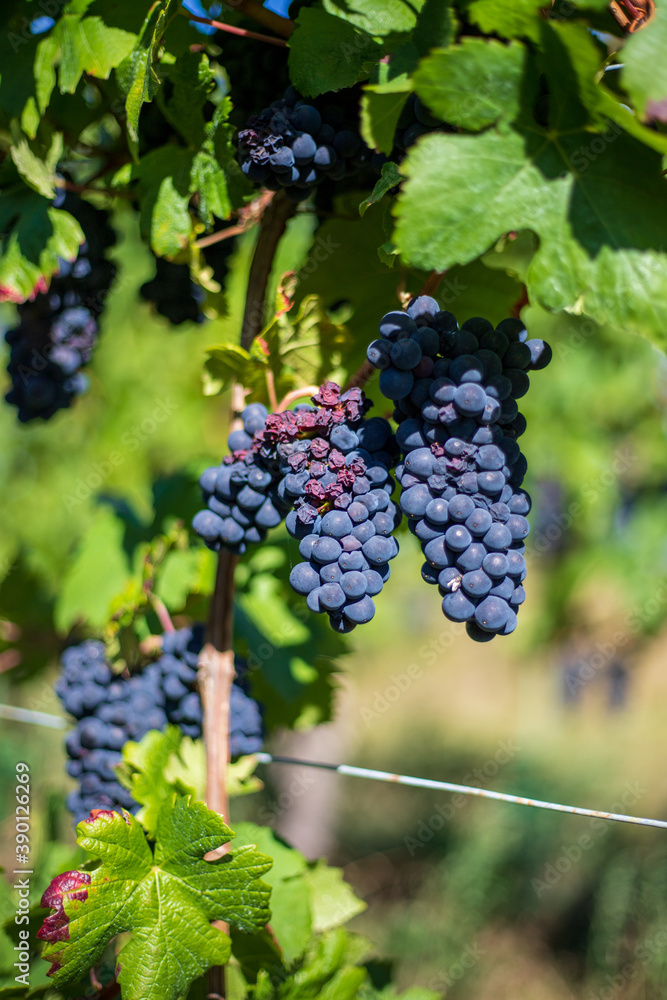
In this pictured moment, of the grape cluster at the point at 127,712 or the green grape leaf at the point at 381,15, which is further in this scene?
the grape cluster at the point at 127,712

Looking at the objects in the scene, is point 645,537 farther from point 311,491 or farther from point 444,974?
point 311,491

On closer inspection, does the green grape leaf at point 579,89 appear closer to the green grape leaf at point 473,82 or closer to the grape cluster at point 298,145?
the green grape leaf at point 473,82

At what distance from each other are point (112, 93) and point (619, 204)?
88 centimetres

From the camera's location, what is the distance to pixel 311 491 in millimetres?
878

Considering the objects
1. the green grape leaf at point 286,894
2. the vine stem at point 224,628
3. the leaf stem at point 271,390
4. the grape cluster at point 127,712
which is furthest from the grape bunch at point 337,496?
the green grape leaf at point 286,894

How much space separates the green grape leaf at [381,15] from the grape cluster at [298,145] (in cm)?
12

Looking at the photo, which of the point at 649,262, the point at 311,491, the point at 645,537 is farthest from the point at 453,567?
the point at 645,537

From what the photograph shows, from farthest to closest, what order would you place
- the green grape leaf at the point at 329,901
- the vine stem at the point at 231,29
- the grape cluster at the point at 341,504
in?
the green grape leaf at the point at 329,901, the vine stem at the point at 231,29, the grape cluster at the point at 341,504

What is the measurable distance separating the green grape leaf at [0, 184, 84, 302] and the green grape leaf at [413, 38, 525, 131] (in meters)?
0.74

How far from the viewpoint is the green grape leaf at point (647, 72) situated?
25.5 inches

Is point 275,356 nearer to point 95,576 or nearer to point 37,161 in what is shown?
point 37,161

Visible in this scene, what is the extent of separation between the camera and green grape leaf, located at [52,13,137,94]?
1018 mm

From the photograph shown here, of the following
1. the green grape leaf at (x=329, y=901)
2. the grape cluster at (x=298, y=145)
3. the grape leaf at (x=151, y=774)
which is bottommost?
the green grape leaf at (x=329, y=901)

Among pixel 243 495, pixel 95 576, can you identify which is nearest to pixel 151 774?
pixel 243 495
